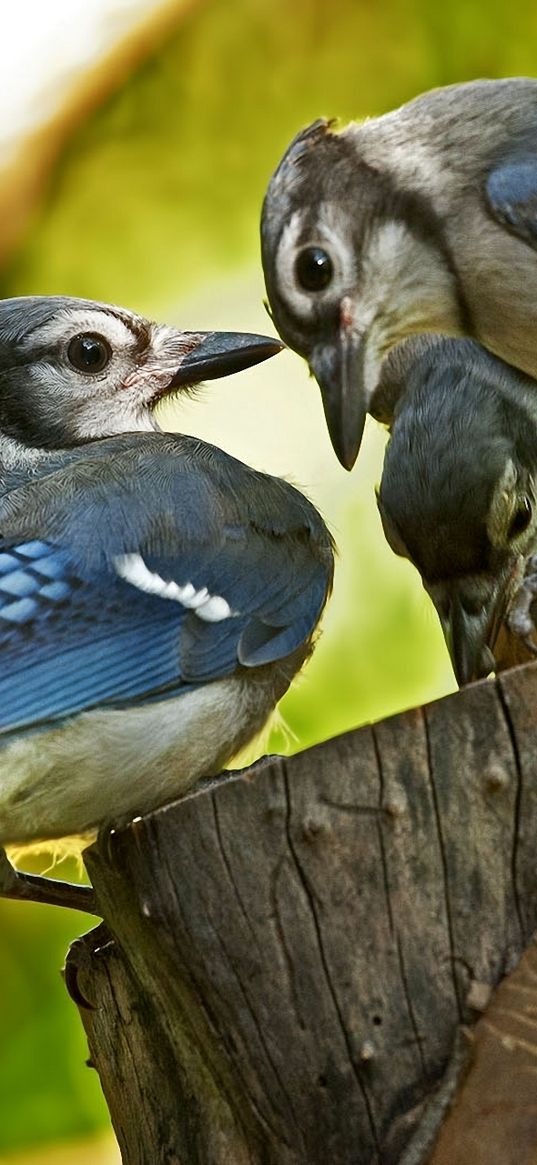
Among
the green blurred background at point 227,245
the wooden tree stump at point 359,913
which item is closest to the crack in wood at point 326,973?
the wooden tree stump at point 359,913

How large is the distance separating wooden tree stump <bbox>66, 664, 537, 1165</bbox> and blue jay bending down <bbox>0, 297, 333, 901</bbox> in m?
0.26

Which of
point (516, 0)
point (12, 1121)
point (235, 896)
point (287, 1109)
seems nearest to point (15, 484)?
point (235, 896)

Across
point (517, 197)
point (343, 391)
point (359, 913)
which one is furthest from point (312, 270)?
point (359, 913)

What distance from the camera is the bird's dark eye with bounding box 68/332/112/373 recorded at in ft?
6.83

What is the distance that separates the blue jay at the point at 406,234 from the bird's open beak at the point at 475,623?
8.8 inches

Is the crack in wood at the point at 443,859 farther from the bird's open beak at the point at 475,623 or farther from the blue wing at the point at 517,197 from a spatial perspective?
the blue wing at the point at 517,197

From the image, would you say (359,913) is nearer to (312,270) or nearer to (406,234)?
(312,270)

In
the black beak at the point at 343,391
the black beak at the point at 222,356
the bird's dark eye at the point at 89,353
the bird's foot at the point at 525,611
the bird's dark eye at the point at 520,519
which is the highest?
the bird's dark eye at the point at 89,353

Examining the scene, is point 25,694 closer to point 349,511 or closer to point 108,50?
point 349,511

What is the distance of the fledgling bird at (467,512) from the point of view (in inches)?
77.5

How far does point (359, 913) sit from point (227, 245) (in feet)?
5.84

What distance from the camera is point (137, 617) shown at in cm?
175

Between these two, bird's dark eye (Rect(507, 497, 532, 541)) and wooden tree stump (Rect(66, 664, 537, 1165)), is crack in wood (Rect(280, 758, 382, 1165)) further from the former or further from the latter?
bird's dark eye (Rect(507, 497, 532, 541))

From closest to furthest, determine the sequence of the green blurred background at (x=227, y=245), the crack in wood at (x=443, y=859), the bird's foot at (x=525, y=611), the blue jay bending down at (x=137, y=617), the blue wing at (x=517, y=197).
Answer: the crack in wood at (x=443, y=859) < the blue jay bending down at (x=137, y=617) < the bird's foot at (x=525, y=611) < the blue wing at (x=517, y=197) < the green blurred background at (x=227, y=245)
